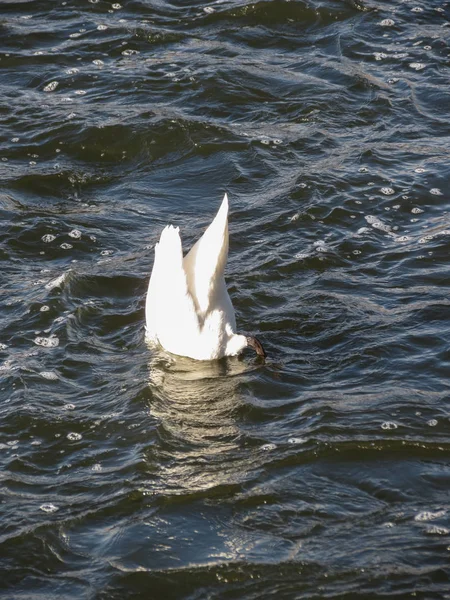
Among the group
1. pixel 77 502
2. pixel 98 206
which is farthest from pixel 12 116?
pixel 77 502

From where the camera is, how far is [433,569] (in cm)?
476

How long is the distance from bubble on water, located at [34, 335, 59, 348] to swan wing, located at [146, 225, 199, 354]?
2.12 ft

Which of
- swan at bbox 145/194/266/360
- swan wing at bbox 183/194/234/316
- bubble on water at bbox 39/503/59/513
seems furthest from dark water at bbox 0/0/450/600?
swan wing at bbox 183/194/234/316

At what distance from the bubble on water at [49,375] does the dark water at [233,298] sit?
0.08 m

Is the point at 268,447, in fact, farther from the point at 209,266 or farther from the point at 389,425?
the point at 209,266

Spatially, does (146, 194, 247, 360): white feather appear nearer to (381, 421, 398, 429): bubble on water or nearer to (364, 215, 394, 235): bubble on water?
(381, 421, 398, 429): bubble on water

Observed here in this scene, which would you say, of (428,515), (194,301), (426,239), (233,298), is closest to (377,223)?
(426,239)

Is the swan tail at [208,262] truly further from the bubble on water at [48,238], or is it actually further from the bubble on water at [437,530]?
the bubble on water at [48,238]

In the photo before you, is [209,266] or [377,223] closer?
[209,266]

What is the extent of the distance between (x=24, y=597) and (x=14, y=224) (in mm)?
4272

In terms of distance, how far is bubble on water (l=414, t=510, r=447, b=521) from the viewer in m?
5.10

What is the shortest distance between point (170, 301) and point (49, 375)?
0.95 meters

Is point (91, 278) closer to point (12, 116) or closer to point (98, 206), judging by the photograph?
point (98, 206)

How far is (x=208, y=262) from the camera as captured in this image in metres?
6.17
